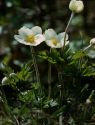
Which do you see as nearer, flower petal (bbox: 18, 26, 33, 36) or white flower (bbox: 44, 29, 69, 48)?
white flower (bbox: 44, 29, 69, 48)

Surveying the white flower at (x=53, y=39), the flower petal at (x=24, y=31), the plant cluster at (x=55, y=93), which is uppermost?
the flower petal at (x=24, y=31)

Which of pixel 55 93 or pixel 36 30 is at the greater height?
pixel 36 30

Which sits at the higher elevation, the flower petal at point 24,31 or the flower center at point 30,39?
the flower petal at point 24,31

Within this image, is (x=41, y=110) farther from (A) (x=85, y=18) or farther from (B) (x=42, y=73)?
(A) (x=85, y=18)

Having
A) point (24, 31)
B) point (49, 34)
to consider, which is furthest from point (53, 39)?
point (24, 31)

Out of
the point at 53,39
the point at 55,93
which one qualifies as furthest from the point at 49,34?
the point at 55,93

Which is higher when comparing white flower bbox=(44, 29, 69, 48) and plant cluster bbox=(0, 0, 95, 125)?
white flower bbox=(44, 29, 69, 48)

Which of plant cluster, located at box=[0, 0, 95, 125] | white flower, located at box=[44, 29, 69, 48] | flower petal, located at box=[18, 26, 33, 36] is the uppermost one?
flower petal, located at box=[18, 26, 33, 36]

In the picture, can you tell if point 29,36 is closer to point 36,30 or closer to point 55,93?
point 36,30
